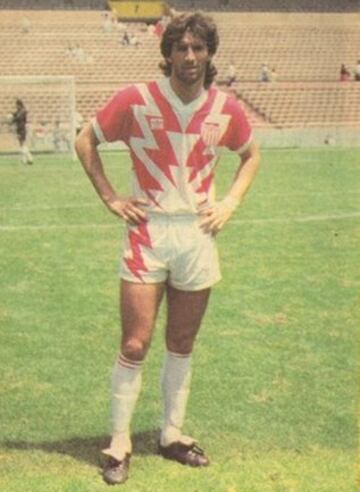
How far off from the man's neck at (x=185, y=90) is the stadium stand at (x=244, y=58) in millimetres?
30711

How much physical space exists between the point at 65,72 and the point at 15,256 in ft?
94.2

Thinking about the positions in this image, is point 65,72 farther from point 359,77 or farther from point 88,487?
point 88,487

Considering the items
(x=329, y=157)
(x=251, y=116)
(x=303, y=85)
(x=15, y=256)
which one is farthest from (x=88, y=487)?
(x=303, y=85)

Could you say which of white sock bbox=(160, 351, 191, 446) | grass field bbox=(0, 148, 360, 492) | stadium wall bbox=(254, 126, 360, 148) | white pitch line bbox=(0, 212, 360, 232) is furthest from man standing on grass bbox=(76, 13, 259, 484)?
stadium wall bbox=(254, 126, 360, 148)

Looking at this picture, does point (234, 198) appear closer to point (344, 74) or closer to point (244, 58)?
point (344, 74)

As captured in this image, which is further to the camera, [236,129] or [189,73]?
[236,129]

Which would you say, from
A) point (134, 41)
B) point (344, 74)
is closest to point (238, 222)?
point (344, 74)

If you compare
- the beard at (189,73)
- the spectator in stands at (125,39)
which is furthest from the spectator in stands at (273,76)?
the beard at (189,73)

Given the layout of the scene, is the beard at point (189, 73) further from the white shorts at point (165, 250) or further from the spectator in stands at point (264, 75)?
the spectator in stands at point (264, 75)

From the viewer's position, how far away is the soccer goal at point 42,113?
28.8m

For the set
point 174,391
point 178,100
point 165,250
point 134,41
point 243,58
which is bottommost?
point 243,58

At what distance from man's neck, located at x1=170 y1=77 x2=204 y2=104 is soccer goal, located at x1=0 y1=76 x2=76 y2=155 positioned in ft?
72.0

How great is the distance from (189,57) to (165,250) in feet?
3.05

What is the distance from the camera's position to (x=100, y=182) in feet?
14.9
